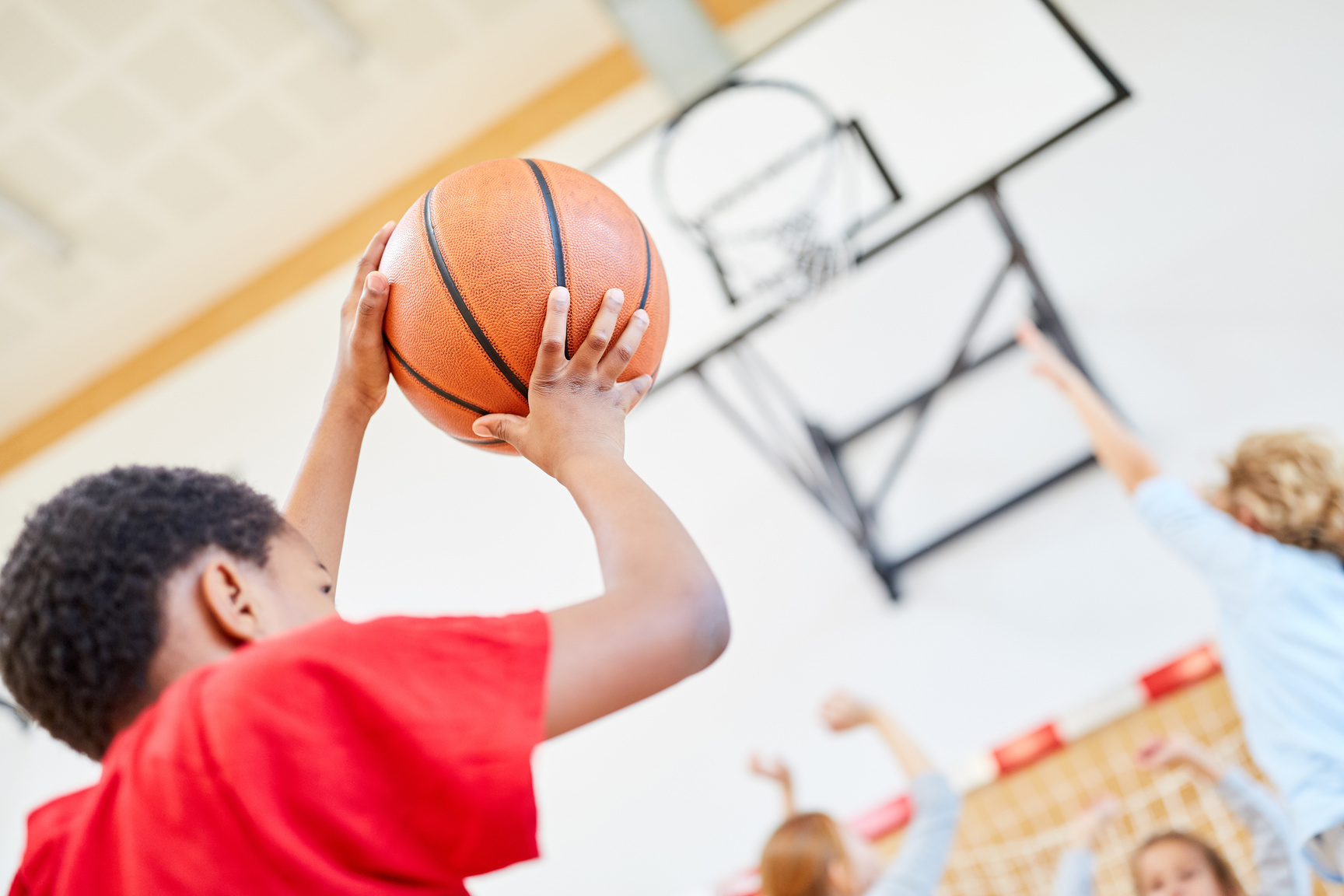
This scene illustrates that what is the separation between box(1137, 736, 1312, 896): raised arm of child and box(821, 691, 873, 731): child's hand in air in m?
0.61

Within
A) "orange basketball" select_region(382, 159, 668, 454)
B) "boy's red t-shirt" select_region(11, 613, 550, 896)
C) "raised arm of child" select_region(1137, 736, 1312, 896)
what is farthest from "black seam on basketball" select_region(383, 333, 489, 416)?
"raised arm of child" select_region(1137, 736, 1312, 896)

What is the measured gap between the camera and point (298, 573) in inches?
35.8

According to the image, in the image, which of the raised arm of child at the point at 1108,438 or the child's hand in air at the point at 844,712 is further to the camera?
the child's hand in air at the point at 844,712

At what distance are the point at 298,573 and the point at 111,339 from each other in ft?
15.5

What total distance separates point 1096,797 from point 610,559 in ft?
7.71

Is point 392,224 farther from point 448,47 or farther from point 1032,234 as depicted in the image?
point 448,47

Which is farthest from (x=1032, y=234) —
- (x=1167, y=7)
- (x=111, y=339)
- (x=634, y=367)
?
(x=111, y=339)

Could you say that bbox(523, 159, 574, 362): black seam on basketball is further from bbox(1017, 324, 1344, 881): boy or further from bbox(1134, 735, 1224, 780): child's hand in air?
bbox(1134, 735, 1224, 780): child's hand in air

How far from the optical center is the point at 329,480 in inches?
48.8

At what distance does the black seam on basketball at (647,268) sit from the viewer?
124 centimetres

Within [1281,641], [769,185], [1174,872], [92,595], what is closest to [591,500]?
[92,595]

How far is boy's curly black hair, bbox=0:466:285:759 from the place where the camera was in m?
0.76

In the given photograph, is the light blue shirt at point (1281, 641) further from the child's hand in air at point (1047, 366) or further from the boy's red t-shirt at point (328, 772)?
the boy's red t-shirt at point (328, 772)

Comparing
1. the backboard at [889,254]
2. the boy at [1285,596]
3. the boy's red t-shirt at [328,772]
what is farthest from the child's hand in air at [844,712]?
the boy's red t-shirt at [328,772]
